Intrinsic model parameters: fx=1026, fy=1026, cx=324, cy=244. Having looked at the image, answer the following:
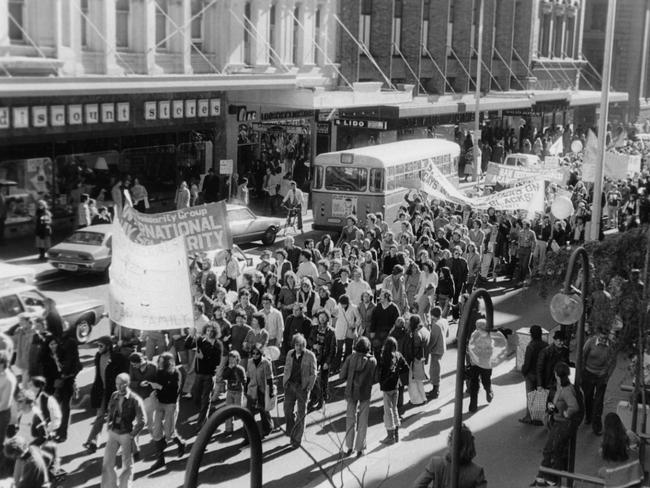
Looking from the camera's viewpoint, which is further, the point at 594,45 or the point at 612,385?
the point at 594,45

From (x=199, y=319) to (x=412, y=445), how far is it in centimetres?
374

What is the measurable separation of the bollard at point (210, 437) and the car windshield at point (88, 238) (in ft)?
58.6

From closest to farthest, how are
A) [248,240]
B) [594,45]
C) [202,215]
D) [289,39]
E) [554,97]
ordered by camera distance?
[202,215]
[248,240]
[289,39]
[554,97]
[594,45]

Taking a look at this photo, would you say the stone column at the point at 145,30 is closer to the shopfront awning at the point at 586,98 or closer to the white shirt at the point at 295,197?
the white shirt at the point at 295,197

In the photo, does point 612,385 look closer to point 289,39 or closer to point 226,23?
point 226,23

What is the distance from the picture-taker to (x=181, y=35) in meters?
34.5

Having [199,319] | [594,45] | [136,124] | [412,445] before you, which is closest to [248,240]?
[136,124]

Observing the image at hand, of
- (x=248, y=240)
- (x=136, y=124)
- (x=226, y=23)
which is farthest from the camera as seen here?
(x=226, y=23)

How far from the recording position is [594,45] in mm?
82062

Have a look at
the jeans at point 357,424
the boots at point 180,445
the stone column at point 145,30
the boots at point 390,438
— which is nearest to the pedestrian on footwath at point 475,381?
the boots at point 390,438

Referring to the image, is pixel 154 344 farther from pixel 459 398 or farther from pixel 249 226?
pixel 249 226

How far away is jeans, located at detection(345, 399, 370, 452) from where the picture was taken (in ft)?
43.8

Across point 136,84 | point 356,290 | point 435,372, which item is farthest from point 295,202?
point 435,372

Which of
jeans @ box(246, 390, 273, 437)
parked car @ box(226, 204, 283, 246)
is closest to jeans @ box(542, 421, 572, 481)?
jeans @ box(246, 390, 273, 437)
